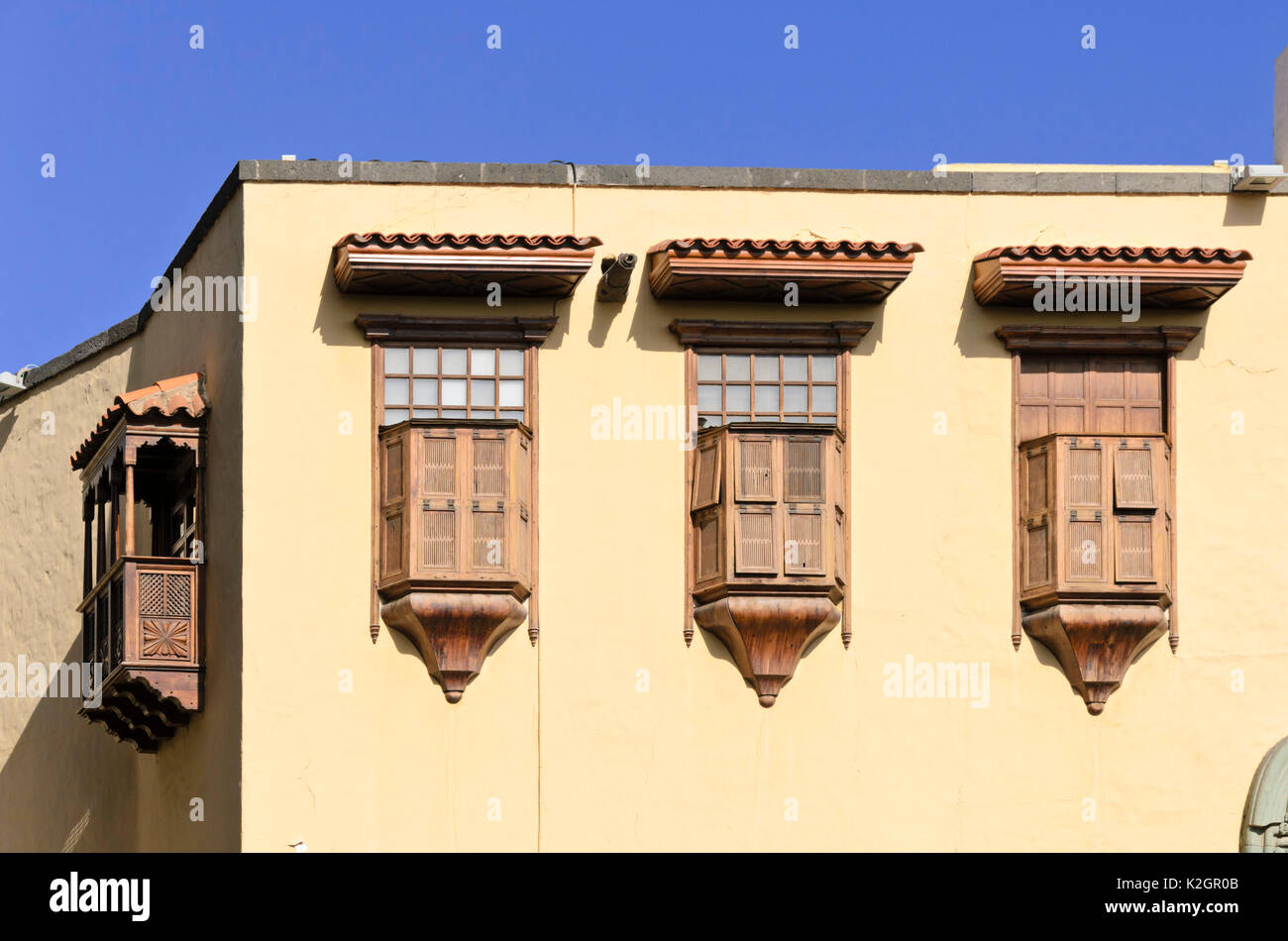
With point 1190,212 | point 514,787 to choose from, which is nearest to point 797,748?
point 514,787

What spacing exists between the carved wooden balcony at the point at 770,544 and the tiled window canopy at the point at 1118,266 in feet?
6.68

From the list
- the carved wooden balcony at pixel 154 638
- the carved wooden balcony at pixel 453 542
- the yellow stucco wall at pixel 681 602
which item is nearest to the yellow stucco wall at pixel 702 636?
the yellow stucco wall at pixel 681 602

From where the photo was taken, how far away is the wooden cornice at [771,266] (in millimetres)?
24594

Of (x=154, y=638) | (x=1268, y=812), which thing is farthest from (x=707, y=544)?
(x=1268, y=812)

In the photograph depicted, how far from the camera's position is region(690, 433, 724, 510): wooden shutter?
24641mm

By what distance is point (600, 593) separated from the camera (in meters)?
24.7

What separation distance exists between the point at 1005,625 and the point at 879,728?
4.49 feet

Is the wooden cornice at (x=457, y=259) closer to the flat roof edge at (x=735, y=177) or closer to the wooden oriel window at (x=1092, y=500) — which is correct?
the flat roof edge at (x=735, y=177)

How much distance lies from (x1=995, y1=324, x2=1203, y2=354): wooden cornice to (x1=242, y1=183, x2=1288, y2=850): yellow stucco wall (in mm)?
130

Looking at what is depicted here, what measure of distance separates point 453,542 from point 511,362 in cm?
168

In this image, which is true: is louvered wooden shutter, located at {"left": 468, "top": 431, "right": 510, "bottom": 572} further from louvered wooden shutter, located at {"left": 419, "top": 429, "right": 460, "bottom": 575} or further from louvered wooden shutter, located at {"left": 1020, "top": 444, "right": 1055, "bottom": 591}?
louvered wooden shutter, located at {"left": 1020, "top": 444, "right": 1055, "bottom": 591}

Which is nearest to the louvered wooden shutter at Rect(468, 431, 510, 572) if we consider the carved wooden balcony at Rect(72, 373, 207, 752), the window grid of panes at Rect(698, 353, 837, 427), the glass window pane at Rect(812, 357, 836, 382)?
the window grid of panes at Rect(698, 353, 837, 427)

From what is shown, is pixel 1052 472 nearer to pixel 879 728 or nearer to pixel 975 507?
pixel 975 507
